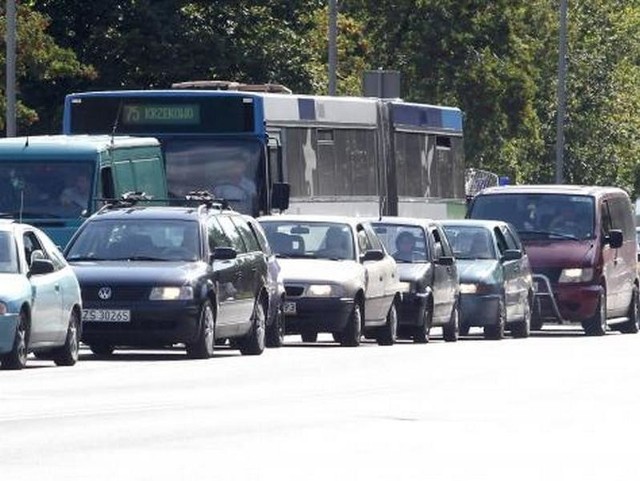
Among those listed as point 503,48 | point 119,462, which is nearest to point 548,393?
point 119,462

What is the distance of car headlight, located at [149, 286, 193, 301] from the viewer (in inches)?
1003

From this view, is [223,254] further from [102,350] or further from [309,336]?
[309,336]

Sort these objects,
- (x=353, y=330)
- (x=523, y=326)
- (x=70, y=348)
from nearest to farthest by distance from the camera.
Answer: (x=70, y=348) < (x=353, y=330) < (x=523, y=326)

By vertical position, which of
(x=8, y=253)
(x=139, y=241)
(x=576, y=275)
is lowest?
(x=576, y=275)

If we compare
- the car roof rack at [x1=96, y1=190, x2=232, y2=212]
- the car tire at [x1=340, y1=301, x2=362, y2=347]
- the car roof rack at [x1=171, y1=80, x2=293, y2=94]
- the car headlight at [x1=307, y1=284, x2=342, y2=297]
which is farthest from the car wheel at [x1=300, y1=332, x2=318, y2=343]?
the car roof rack at [x1=171, y1=80, x2=293, y2=94]

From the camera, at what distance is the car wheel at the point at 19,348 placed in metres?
22.8

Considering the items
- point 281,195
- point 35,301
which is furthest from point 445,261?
point 35,301

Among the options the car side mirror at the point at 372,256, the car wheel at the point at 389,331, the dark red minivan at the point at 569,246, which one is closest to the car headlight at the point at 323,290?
the car side mirror at the point at 372,256

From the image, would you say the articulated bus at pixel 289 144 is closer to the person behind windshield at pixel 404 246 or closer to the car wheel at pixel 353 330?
the person behind windshield at pixel 404 246

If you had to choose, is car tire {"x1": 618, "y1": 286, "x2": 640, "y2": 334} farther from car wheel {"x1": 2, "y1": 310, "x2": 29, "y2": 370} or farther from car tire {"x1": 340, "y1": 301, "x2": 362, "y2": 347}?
car wheel {"x1": 2, "y1": 310, "x2": 29, "y2": 370}

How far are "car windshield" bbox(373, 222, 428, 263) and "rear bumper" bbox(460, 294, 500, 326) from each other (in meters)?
1.95

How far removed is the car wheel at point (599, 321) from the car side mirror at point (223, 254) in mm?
12141

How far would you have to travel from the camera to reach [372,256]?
3080 centimetres

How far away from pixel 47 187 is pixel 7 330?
8.05 metres
